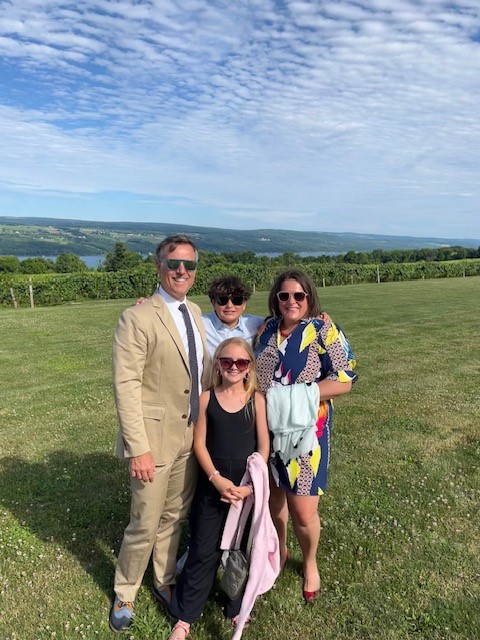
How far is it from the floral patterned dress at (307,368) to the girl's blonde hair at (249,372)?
13cm

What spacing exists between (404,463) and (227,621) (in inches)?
126

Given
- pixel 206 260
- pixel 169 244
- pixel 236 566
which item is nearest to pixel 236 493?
pixel 236 566

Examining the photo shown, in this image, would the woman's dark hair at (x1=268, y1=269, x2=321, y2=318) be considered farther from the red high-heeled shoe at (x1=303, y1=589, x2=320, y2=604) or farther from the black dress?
the red high-heeled shoe at (x1=303, y1=589, x2=320, y2=604)

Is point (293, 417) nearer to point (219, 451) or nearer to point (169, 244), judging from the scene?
point (219, 451)

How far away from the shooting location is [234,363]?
3.05 meters

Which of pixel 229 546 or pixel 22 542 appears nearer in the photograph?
pixel 229 546

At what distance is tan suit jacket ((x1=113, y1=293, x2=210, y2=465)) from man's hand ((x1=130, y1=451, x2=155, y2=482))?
0.15ft

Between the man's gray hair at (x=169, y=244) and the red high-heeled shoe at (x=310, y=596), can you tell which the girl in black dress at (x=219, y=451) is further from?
the man's gray hair at (x=169, y=244)

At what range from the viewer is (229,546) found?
10.3 ft

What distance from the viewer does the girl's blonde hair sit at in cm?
310

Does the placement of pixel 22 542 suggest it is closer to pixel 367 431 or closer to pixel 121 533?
pixel 121 533

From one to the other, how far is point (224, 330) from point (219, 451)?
2.92 ft

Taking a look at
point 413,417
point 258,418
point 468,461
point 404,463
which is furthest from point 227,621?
point 413,417

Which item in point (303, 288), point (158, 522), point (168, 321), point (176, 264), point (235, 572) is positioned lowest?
point (235, 572)
